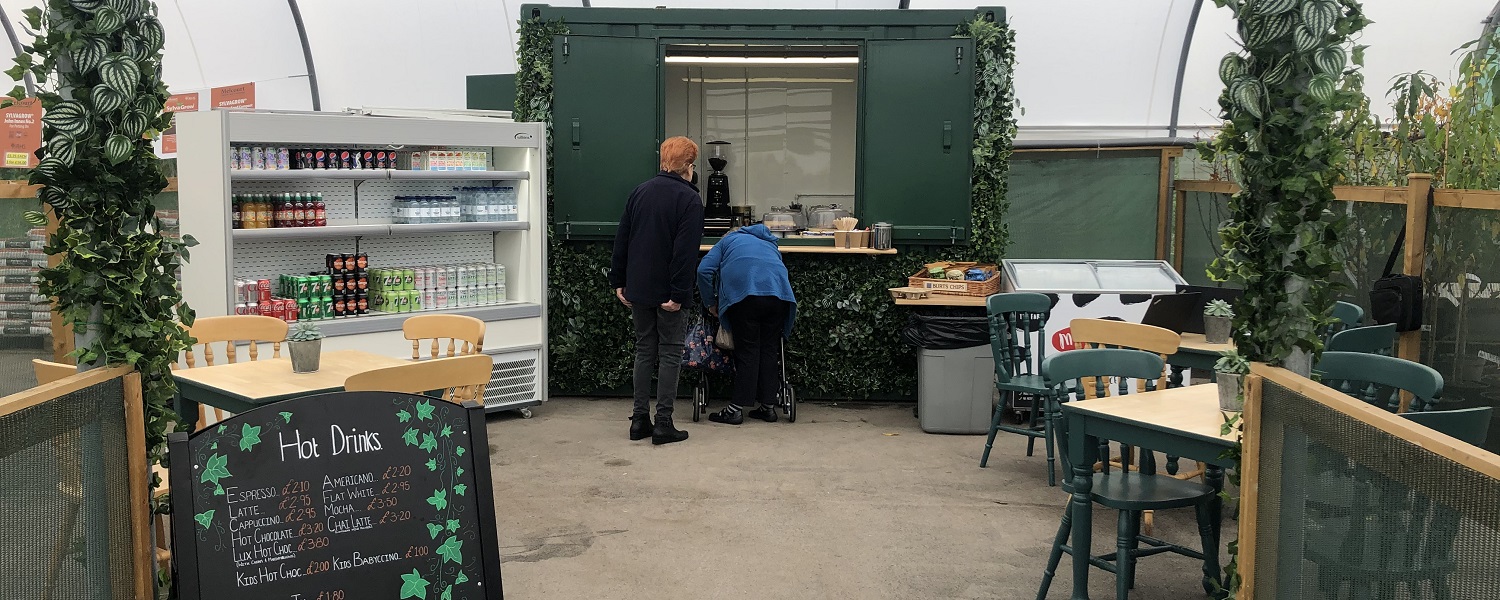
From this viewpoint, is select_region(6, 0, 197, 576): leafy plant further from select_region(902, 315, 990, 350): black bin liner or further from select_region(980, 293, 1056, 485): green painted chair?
select_region(902, 315, 990, 350): black bin liner

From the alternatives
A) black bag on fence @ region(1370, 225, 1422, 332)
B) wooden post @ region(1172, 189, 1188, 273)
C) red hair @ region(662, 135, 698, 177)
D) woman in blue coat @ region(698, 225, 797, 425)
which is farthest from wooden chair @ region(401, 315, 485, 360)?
wooden post @ region(1172, 189, 1188, 273)

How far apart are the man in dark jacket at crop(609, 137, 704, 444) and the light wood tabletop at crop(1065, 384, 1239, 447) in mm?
2966

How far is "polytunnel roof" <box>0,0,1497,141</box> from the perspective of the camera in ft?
31.1

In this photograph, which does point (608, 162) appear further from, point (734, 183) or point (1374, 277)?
point (1374, 277)

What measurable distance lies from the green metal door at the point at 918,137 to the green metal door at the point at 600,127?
4.73 ft

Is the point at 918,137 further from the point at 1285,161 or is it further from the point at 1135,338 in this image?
the point at 1285,161

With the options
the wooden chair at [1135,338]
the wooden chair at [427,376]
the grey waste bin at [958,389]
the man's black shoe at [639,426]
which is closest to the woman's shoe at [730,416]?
the man's black shoe at [639,426]

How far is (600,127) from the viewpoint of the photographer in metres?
8.00

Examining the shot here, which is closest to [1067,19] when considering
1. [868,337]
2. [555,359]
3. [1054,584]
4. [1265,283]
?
[868,337]

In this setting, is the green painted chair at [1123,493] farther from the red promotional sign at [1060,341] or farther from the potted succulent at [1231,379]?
the red promotional sign at [1060,341]

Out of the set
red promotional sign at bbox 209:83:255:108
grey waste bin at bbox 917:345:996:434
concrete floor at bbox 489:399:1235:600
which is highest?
red promotional sign at bbox 209:83:255:108

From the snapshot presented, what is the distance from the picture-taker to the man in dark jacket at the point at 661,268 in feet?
21.9

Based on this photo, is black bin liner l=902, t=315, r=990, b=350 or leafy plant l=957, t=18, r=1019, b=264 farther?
leafy plant l=957, t=18, r=1019, b=264

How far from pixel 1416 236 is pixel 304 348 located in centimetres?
504
